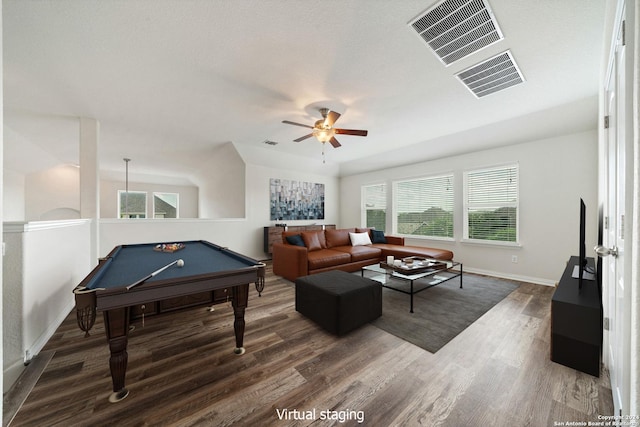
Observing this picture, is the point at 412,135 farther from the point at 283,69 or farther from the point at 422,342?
the point at 422,342

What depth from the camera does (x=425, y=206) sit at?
5590 mm

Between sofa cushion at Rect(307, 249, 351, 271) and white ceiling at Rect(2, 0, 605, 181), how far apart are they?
221cm

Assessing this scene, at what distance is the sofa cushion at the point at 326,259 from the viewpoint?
12.6ft

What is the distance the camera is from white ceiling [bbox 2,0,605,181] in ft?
6.20

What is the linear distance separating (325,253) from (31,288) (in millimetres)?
3417

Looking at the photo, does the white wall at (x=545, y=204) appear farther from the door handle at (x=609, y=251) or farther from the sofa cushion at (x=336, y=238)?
the door handle at (x=609, y=251)

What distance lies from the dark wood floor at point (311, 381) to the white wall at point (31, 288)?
19 centimetres

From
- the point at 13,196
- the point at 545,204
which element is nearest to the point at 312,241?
the point at 545,204

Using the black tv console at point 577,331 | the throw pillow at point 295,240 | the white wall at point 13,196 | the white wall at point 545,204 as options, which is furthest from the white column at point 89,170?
the white wall at point 545,204

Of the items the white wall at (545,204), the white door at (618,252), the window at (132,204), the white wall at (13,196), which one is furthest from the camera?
the window at (132,204)

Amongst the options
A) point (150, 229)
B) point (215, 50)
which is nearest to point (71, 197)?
point (150, 229)

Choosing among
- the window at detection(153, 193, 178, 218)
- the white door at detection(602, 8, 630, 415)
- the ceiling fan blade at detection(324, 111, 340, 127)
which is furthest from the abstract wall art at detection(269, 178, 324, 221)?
the window at detection(153, 193, 178, 218)

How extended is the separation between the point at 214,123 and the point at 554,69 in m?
4.50

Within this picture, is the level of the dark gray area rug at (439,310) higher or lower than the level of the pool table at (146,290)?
lower
